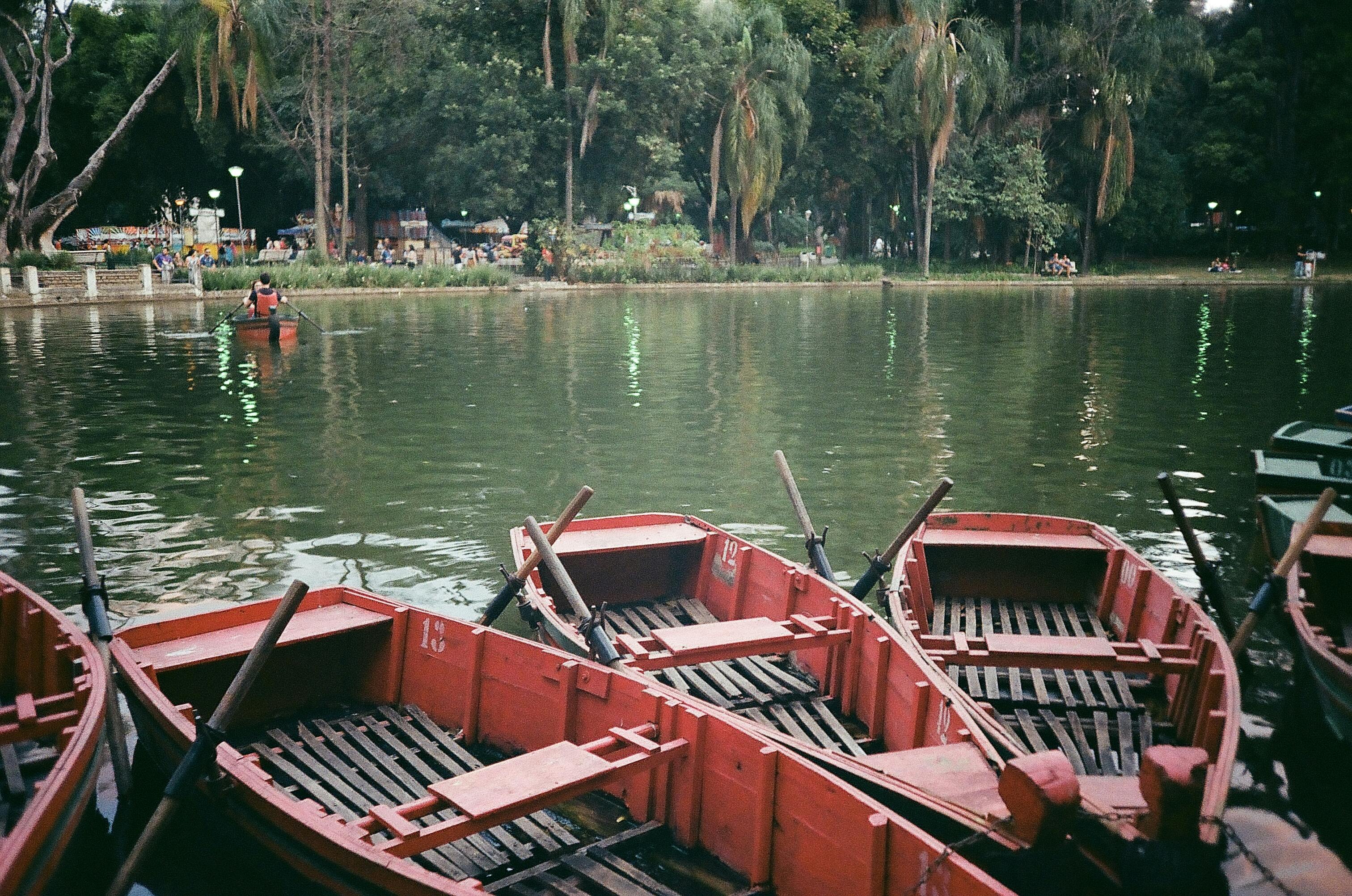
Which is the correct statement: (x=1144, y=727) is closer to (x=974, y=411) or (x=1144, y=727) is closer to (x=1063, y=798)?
(x=1063, y=798)

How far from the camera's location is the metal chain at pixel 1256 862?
19.5ft

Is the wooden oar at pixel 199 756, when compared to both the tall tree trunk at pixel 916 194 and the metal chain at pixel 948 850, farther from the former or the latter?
the tall tree trunk at pixel 916 194

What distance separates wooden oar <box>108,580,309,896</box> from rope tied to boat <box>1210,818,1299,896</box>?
16.0 feet

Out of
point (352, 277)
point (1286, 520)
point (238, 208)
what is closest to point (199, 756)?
point (1286, 520)

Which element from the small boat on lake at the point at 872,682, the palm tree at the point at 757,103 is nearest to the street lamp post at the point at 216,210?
the palm tree at the point at 757,103

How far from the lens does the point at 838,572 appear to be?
11070mm

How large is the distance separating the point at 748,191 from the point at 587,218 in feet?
52.7

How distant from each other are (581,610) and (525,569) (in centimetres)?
119

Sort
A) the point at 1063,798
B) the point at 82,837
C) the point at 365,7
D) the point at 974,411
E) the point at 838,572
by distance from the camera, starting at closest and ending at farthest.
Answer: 1. the point at 1063,798
2. the point at 82,837
3. the point at 838,572
4. the point at 974,411
5. the point at 365,7

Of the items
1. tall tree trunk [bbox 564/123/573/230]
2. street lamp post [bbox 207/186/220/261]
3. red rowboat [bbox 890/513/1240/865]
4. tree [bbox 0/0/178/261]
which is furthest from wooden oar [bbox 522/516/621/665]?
street lamp post [bbox 207/186/220/261]

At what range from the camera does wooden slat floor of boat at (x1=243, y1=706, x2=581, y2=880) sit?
560 centimetres

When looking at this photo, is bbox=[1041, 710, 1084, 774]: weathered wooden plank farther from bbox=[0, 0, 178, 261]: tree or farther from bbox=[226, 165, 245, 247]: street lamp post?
bbox=[226, 165, 245, 247]: street lamp post

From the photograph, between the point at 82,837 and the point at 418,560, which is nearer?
the point at 82,837

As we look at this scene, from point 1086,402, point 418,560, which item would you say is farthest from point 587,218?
point 418,560
